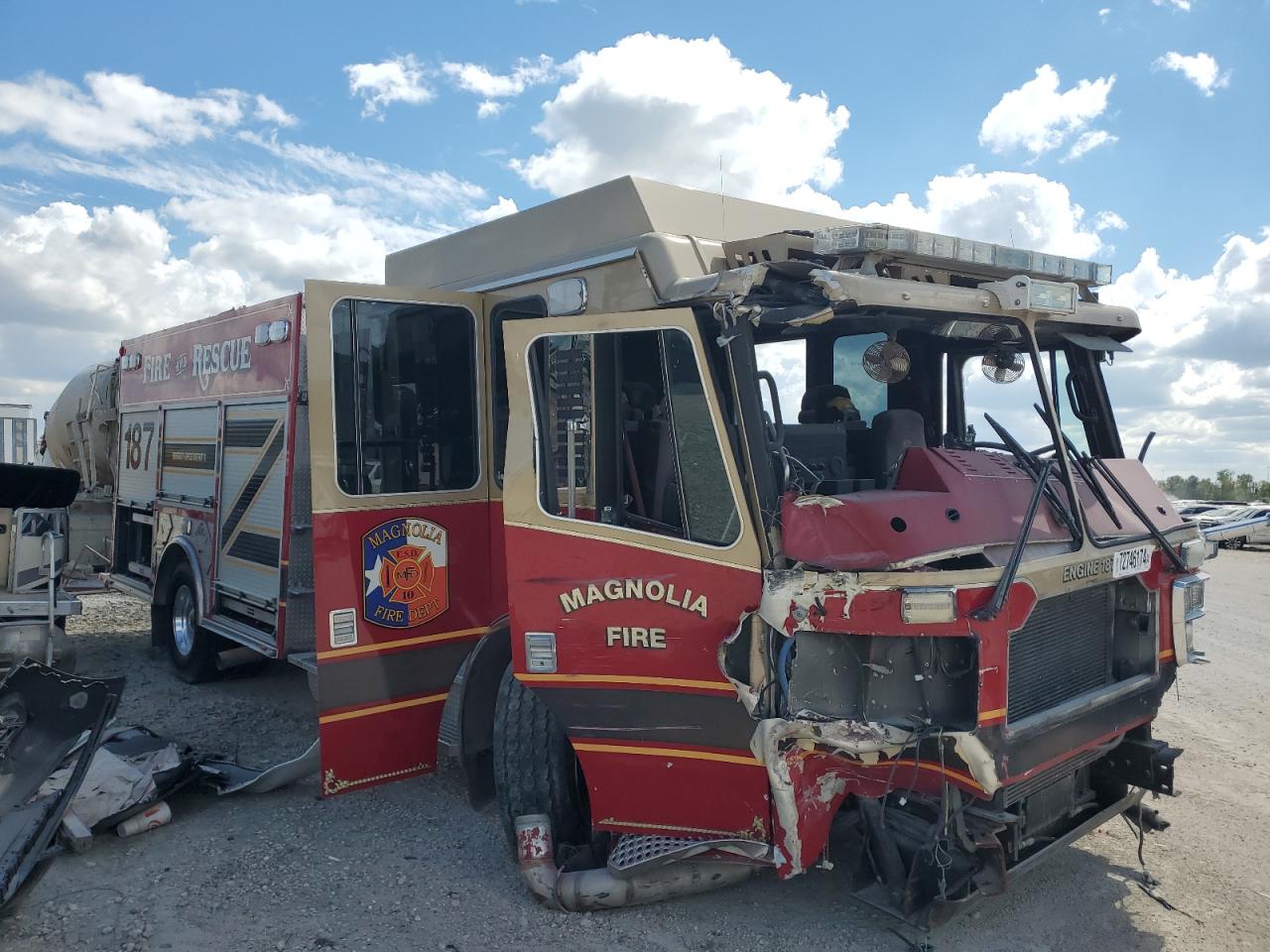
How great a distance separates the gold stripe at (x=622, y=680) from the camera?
3.64m

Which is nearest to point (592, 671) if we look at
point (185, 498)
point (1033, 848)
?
point (1033, 848)

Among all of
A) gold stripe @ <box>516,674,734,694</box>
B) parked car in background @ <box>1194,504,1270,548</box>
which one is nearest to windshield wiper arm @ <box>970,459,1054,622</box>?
gold stripe @ <box>516,674,734,694</box>

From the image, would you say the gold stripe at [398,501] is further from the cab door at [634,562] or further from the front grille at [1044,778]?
the front grille at [1044,778]

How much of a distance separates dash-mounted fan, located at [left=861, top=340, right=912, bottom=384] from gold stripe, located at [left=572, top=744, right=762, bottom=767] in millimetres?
2065

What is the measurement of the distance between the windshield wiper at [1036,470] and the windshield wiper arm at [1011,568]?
8cm

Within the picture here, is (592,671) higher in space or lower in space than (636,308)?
lower

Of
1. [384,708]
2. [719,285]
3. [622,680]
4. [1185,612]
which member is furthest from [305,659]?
[1185,612]

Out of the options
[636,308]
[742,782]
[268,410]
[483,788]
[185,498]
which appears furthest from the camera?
[185,498]

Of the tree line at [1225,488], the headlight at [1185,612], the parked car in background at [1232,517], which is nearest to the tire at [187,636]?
the headlight at [1185,612]

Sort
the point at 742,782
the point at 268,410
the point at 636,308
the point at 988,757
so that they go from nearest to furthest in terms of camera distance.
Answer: the point at 988,757 → the point at 742,782 → the point at 636,308 → the point at 268,410

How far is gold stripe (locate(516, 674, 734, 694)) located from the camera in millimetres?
3639

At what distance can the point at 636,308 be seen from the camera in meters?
4.05

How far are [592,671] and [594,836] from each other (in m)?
0.94

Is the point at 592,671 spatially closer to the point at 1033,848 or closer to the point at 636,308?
the point at 636,308
